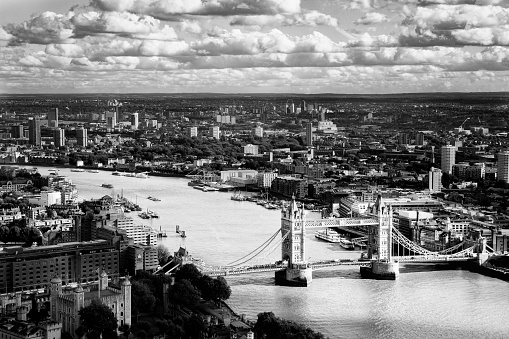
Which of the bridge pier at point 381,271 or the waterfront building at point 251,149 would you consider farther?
the waterfront building at point 251,149

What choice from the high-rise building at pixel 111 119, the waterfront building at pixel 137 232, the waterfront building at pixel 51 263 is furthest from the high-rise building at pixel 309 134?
the waterfront building at pixel 51 263

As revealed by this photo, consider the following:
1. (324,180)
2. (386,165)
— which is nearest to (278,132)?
(386,165)

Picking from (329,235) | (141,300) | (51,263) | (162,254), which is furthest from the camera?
(329,235)

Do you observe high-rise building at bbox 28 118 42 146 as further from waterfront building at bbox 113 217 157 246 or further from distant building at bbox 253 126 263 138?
waterfront building at bbox 113 217 157 246

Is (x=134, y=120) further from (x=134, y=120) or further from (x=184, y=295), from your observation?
(x=184, y=295)

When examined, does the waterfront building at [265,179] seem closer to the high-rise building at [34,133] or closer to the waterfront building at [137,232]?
the waterfront building at [137,232]

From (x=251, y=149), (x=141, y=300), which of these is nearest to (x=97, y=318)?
(x=141, y=300)
